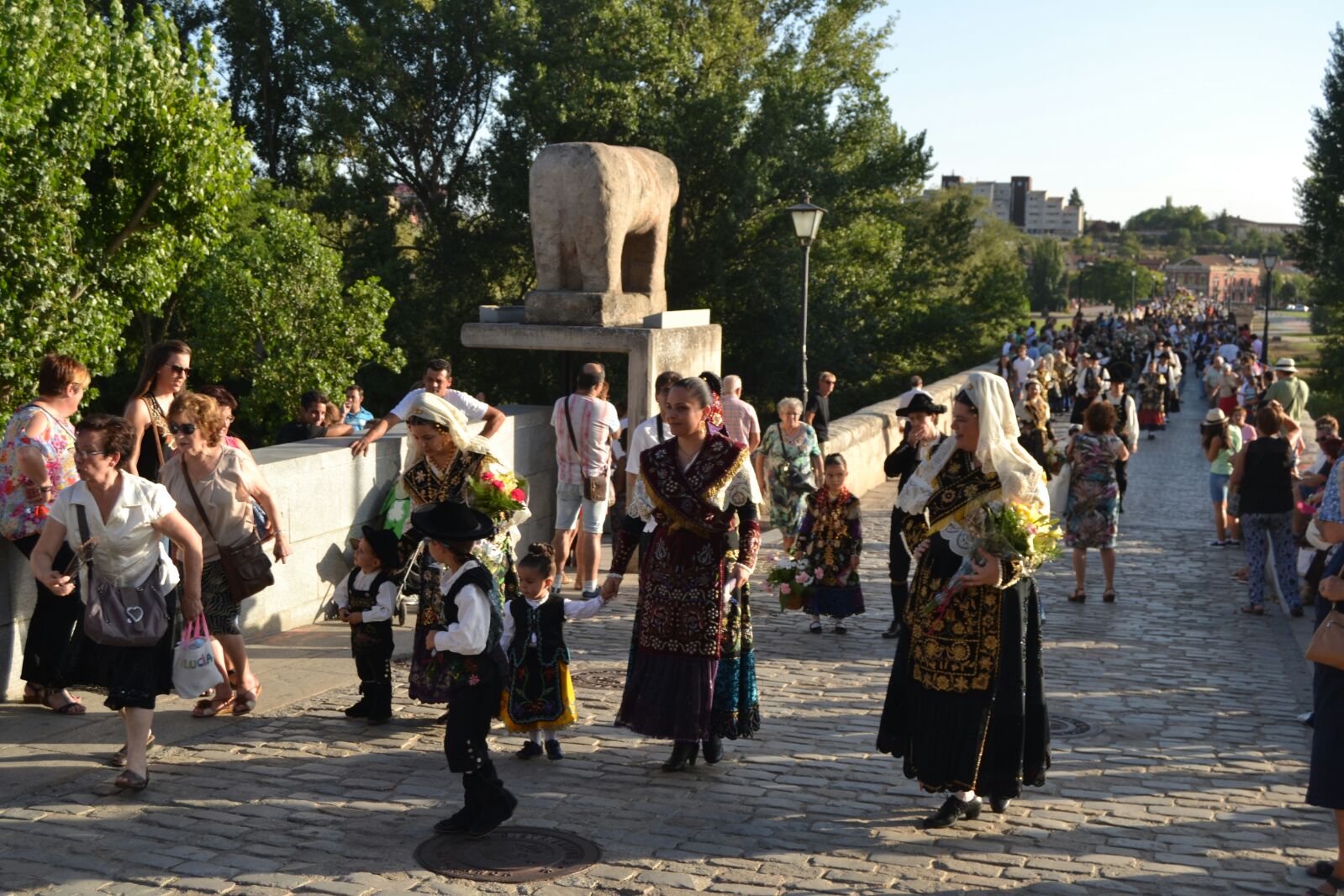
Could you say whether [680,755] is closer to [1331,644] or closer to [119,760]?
[119,760]

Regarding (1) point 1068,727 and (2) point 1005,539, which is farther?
(1) point 1068,727

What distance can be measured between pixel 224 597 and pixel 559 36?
28.8 metres

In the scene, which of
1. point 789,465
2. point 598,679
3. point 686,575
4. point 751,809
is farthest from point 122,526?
point 789,465

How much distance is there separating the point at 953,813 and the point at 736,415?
19.8 feet

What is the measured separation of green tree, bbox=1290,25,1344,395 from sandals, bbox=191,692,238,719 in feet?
140

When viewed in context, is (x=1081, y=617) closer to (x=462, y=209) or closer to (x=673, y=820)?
(x=673, y=820)

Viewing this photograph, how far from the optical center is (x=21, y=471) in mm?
7125

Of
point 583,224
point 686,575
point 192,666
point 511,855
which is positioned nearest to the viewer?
point 511,855

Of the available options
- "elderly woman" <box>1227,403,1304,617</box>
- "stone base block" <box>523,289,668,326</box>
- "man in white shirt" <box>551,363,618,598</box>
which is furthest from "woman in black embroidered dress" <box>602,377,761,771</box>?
"elderly woman" <box>1227,403,1304,617</box>

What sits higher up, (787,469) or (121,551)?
A: (787,469)

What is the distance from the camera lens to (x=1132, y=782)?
6789mm

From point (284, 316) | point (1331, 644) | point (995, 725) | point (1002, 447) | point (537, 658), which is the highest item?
point (284, 316)

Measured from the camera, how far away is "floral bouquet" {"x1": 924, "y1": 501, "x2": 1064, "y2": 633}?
5.93 metres

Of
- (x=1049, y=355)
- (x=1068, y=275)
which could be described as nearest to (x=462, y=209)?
(x=1049, y=355)
